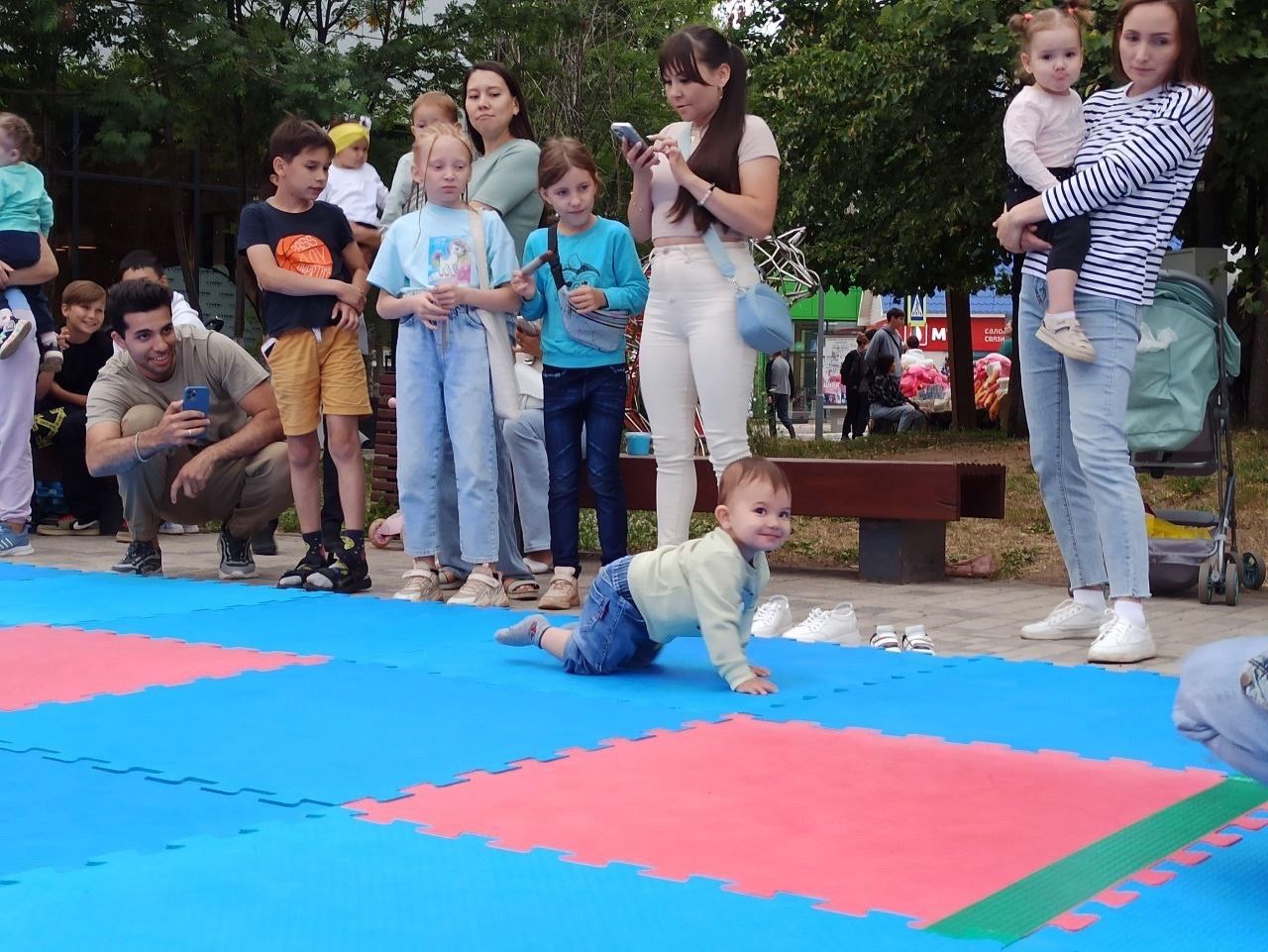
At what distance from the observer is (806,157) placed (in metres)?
20.7

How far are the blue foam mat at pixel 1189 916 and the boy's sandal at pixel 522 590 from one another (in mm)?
4270

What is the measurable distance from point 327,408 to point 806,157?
575 inches

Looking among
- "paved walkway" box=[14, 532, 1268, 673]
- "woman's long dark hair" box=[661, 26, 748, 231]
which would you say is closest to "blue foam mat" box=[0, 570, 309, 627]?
"paved walkway" box=[14, 532, 1268, 673]

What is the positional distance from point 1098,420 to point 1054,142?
1037mm

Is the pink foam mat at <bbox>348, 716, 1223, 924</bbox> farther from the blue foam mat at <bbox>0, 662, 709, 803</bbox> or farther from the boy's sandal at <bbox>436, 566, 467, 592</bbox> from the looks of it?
the boy's sandal at <bbox>436, 566, 467, 592</bbox>

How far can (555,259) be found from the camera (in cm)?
652

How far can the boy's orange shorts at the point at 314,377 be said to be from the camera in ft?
23.2

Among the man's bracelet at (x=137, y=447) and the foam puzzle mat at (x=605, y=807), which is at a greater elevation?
the man's bracelet at (x=137, y=447)

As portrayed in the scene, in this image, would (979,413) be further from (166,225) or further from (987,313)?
(987,313)

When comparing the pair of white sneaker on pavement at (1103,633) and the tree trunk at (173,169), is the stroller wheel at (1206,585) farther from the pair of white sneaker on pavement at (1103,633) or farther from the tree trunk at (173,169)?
the tree trunk at (173,169)

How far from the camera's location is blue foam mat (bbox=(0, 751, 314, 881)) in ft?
9.74

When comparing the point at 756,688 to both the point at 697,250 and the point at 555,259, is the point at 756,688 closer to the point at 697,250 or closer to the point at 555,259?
the point at 697,250

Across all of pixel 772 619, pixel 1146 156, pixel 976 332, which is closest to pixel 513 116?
pixel 772 619

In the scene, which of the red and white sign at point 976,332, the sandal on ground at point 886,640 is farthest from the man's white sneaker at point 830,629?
the red and white sign at point 976,332
